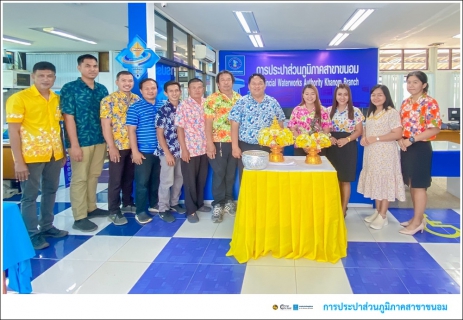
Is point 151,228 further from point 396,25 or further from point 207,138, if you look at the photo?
point 396,25

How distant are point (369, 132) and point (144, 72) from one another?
2.63 m

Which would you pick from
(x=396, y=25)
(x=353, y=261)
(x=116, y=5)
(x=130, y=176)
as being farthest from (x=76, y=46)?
(x=353, y=261)

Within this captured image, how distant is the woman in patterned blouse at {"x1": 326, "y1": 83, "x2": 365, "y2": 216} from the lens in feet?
11.9

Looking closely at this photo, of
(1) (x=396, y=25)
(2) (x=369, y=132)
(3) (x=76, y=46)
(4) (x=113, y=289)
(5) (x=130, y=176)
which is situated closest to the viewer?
(4) (x=113, y=289)

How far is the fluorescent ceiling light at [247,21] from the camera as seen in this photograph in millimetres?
5852

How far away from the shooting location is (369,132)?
11.6 ft

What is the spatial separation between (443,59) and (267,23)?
247 inches

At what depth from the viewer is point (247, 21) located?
6453mm

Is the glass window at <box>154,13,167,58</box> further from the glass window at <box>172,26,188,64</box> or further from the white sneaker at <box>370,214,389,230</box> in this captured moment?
the white sneaker at <box>370,214,389,230</box>

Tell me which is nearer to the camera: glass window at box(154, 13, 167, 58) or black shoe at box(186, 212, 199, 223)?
black shoe at box(186, 212, 199, 223)

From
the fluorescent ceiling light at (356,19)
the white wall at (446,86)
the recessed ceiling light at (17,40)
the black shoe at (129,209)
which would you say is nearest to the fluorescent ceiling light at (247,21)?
the fluorescent ceiling light at (356,19)

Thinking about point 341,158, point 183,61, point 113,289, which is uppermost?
point 183,61

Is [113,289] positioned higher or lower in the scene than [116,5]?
lower

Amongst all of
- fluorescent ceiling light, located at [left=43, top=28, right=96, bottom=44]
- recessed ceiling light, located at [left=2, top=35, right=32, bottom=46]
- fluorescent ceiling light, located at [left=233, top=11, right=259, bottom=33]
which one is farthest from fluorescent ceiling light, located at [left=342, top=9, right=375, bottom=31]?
recessed ceiling light, located at [left=2, top=35, right=32, bottom=46]
